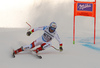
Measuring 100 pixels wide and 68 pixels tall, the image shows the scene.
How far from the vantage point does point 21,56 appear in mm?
3920

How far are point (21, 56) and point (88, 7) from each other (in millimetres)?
3414

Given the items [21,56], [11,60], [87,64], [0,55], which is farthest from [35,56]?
[87,64]

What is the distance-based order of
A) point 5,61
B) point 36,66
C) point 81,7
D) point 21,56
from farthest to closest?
point 81,7
point 21,56
point 5,61
point 36,66

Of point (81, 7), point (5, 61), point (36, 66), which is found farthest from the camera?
point (81, 7)

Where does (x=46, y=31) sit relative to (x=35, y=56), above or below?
above

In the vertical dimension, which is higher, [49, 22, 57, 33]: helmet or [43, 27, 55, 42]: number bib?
[49, 22, 57, 33]: helmet

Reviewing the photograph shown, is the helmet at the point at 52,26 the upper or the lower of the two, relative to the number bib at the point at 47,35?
upper

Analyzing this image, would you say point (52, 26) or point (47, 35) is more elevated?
point (52, 26)

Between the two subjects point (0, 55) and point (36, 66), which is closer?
point (36, 66)

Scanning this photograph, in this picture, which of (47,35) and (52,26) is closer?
(52,26)

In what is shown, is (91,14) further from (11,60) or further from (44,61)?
(11,60)

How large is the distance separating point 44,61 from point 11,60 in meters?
0.75

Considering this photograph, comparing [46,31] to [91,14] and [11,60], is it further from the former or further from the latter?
[91,14]

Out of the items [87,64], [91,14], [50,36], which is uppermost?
[91,14]
